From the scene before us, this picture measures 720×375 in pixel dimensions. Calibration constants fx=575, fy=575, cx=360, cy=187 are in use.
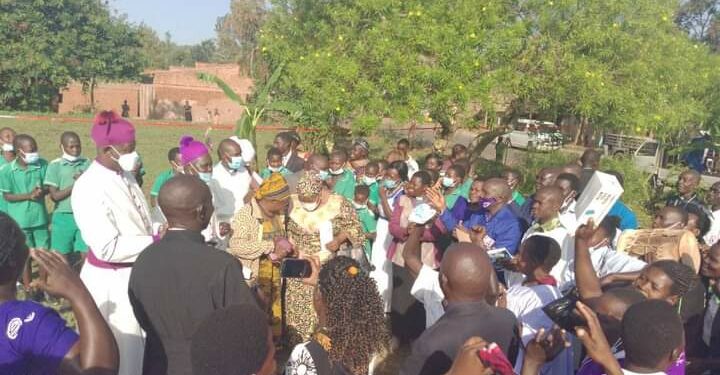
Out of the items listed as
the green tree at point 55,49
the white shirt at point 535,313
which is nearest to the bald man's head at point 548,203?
the white shirt at point 535,313

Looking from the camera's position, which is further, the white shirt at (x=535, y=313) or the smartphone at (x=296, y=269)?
the smartphone at (x=296, y=269)

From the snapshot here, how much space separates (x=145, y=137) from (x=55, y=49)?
45.3 feet

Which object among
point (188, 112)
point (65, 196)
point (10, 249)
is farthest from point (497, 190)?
point (188, 112)

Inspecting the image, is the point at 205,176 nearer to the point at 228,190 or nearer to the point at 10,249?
the point at 228,190

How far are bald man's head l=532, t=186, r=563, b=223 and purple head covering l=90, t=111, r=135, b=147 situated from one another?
116 inches

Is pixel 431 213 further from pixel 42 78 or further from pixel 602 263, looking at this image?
pixel 42 78

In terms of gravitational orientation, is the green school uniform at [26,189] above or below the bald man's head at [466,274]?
below

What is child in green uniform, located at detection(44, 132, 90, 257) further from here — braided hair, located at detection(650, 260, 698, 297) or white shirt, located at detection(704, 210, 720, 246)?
white shirt, located at detection(704, 210, 720, 246)

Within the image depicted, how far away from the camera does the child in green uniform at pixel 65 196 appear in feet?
21.0

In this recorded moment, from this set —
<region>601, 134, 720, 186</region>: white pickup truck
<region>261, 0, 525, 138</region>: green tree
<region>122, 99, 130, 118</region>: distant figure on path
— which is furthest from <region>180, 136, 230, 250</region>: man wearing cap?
<region>122, 99, 130, 118</region>: distant figure on path

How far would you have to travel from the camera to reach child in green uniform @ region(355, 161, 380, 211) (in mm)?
7055

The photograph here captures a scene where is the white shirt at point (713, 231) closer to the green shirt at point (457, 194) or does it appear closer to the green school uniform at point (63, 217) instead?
the green shirt at point (457, 194)

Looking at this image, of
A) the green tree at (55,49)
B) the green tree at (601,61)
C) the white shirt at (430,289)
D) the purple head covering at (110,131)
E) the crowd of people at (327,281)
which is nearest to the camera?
the crowd of people at (327,281)

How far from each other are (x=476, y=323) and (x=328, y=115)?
23.3 ft
